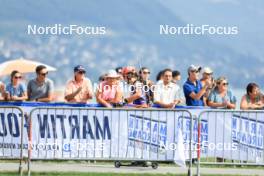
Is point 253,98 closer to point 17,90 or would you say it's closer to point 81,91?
point 81,91

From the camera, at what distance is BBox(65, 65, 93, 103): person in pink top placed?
1697cm

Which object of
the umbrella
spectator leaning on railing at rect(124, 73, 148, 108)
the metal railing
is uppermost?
the umbrella

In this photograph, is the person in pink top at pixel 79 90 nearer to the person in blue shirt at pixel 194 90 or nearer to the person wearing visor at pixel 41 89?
the person wearing visor at pixel 41 89

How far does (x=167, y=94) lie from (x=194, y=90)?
47 cm

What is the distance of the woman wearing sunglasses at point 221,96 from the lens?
17297 mm

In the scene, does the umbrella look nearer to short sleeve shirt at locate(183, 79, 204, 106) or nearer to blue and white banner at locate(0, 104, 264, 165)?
short sleeve shirt at locate(183, 79, 204, 106)

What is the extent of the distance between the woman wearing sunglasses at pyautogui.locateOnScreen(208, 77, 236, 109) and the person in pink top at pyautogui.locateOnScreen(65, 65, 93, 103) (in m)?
1.96

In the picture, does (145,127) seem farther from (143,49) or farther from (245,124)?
(143,49)

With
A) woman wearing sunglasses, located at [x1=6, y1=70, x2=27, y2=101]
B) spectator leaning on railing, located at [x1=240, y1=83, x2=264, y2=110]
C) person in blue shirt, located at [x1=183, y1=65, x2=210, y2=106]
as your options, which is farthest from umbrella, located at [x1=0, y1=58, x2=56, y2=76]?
spectator leaning on railing, located at [x1=240, y1=83, x2=264, y2=110]

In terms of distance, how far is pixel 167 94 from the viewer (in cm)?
1705

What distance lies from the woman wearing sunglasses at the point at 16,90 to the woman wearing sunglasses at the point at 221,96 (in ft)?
9.83

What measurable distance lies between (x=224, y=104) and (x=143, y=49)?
441 centimetres

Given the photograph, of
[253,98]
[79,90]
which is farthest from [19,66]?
[253,98]

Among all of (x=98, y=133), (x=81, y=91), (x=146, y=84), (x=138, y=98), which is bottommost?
(x=98, y=133)
